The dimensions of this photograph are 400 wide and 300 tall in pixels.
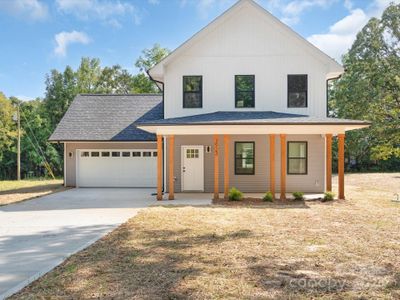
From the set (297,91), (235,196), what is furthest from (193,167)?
(297,91)

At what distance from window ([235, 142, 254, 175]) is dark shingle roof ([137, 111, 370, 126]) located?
144 centimetres

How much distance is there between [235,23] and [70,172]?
37.1 feet

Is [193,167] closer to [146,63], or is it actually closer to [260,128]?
[260,128]

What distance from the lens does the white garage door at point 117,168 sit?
18.5 metres

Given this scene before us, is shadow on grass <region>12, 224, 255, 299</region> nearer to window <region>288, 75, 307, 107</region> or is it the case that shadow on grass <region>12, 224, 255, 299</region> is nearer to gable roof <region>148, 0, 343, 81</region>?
window <region>288, 75, 307, 107</region>

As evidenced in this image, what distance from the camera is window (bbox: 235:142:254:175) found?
1524 centimetres

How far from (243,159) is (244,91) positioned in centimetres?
294

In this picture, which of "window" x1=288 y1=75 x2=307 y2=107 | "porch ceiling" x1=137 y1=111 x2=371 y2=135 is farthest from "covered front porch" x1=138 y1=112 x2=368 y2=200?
"porch ceiling" x1=137 y1=111 x2=371 y2=135

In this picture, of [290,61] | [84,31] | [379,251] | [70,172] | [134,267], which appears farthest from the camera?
[84,31]

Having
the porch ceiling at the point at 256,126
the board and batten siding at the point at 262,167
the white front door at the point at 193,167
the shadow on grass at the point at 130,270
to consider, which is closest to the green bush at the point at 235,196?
the porch ceiling at the point at 256,126

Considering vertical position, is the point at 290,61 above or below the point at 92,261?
above

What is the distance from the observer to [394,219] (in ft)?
30.7

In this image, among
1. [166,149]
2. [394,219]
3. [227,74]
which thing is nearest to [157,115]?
[166,149]

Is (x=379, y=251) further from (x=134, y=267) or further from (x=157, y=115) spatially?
(x=157, y=115)
